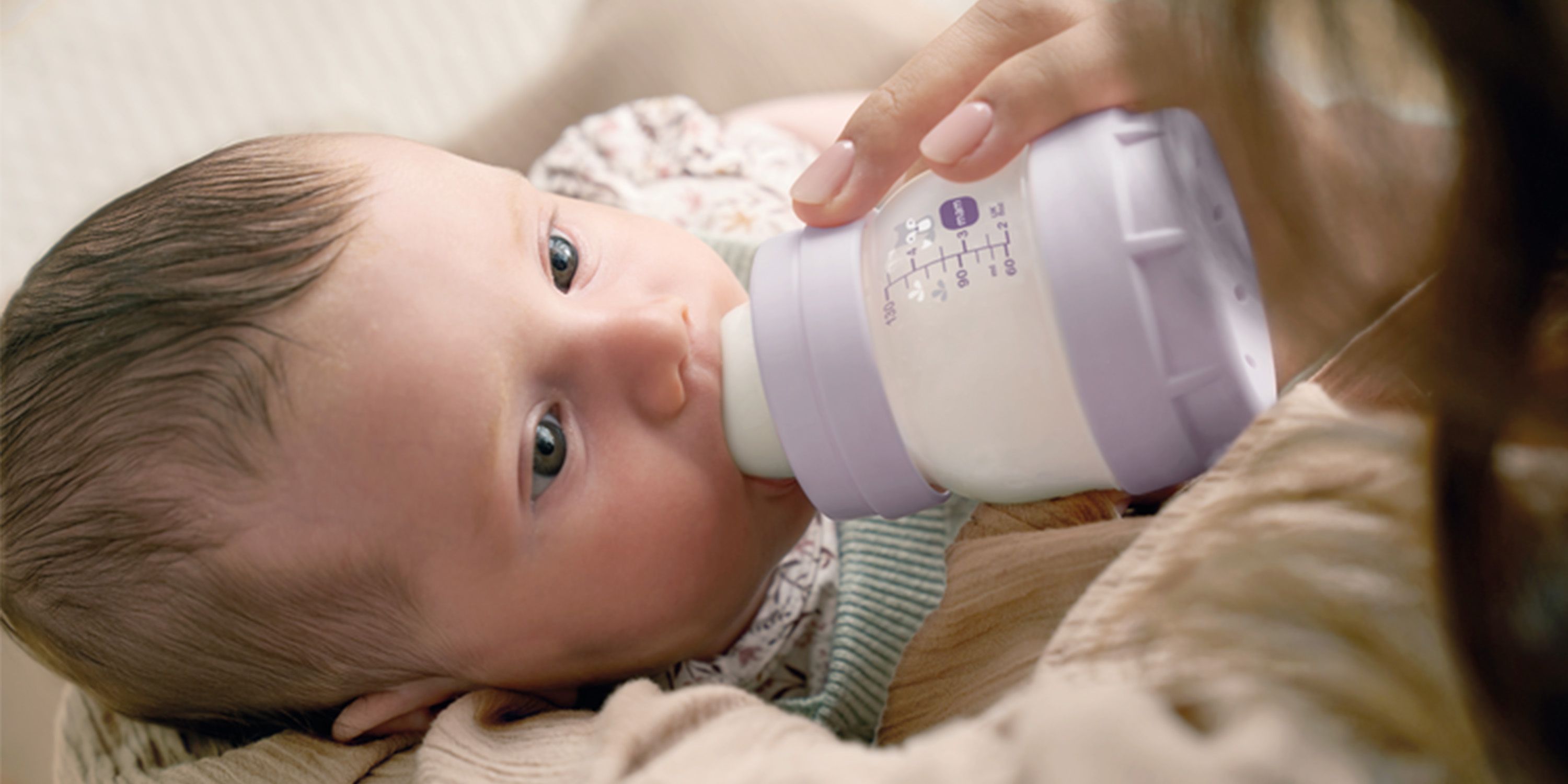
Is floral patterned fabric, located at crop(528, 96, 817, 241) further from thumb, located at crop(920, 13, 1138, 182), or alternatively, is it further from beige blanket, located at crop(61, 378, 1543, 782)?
beige blanket, located at crop(61, 378, 1543, 782)

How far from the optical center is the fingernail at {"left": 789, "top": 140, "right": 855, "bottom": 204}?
631 mm

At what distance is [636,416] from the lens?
69 cm

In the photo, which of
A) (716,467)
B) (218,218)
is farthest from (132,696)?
(716,467)

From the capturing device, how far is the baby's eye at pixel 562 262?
75cm

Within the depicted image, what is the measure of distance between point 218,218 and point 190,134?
39.6 inches

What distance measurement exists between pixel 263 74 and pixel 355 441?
3.88ft

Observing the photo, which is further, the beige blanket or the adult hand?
the adult hand

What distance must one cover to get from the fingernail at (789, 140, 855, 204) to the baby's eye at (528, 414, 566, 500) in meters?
0.24

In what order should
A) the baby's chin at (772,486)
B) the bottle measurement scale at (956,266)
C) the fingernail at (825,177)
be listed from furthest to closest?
the baby's chin at (772,486)
the fingernail at (825,177)
the bottle measurement scale at (956,266)

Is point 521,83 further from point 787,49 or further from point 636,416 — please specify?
point 636,416

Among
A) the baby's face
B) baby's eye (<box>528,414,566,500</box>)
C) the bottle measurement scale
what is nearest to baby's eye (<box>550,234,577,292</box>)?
the baby's face

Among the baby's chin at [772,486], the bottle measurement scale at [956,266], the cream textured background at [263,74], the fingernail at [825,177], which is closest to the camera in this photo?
the bottle measurement scale at [956,266]

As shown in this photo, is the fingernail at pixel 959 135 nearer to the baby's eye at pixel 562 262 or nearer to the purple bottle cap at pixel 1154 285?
the purple bottle cap at pixel 1154 285

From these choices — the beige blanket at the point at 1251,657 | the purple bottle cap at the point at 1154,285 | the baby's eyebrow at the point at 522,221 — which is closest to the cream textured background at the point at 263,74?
the baby's eyebrow at the point at 522,221
